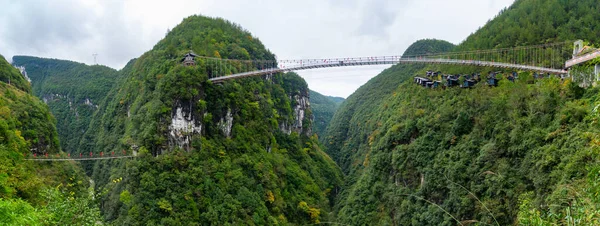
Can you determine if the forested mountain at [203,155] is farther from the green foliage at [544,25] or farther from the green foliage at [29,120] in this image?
the green foliage at [544,25]

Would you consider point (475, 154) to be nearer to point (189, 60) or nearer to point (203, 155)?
point (203, 155)

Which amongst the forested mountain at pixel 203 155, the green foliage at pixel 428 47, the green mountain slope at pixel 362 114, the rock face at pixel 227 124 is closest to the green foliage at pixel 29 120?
the forested mountain at pixel 203 155

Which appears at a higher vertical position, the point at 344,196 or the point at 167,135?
the point at 167,135

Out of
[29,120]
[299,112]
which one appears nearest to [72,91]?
[299,112]

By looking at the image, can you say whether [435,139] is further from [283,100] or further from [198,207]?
[283,100]

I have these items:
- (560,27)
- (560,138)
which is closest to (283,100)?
(560,27)
